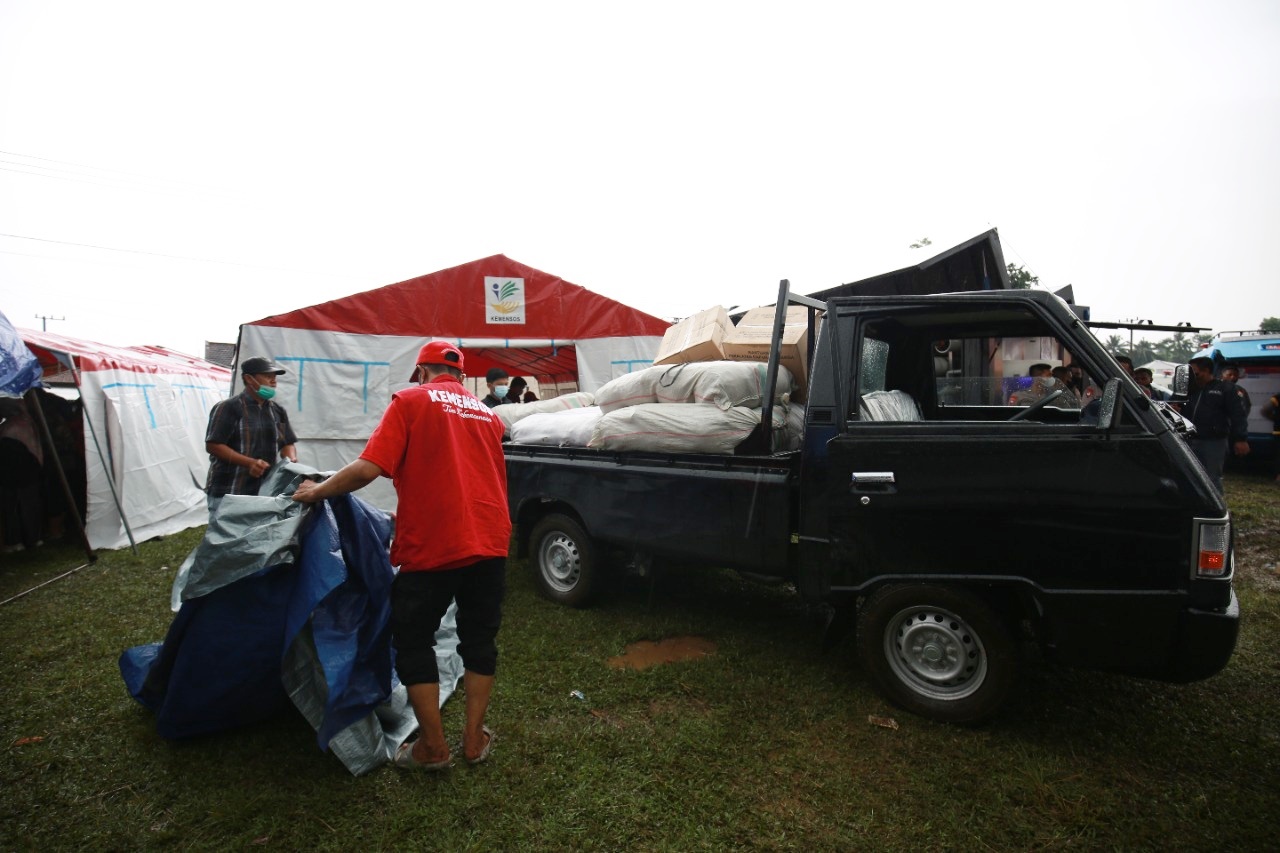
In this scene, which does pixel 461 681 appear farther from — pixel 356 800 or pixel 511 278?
pixel 511 278

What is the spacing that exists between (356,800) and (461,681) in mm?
1057

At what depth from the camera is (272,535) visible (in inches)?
113

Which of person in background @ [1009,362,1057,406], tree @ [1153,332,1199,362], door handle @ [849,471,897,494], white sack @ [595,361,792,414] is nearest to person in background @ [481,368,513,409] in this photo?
white sack @ [595,361,792,414]

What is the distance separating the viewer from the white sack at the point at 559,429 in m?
4.92

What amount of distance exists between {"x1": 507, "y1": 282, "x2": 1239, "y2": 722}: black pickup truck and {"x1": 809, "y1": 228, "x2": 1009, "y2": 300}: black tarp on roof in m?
1.38

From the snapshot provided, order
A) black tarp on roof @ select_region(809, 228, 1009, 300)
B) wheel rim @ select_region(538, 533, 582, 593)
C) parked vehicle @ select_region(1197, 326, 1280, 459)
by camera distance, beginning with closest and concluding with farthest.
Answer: wheel rim @ select_region(538, 533, 582, 593) → black tarp on roof @ select_region(809, 228, 1009, 300) → parked vehicle @ select_region(1197, 326, 1280, 459)

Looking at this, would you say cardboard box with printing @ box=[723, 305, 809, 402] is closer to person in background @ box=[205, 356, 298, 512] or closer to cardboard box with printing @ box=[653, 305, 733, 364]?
cardboard box with printing @ box=[653, 305, 733, 364]

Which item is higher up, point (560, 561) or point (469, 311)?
point (469, 311)

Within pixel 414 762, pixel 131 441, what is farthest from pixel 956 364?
pixel 131 441

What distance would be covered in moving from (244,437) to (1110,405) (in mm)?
5367

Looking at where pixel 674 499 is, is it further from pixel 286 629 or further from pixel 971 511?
pixel 286 629

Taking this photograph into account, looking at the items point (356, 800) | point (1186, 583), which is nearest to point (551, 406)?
point (356, 800)

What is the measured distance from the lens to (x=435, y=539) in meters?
2.80

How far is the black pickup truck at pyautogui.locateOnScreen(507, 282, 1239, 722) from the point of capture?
8.80 feet
